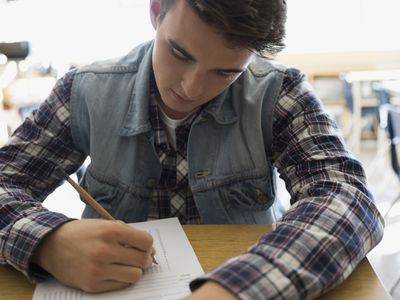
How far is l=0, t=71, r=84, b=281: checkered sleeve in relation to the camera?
0.75 metres

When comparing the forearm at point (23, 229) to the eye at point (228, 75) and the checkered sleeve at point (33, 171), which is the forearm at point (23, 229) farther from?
the eye at point (228, 75)

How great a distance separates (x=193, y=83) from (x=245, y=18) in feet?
0.48

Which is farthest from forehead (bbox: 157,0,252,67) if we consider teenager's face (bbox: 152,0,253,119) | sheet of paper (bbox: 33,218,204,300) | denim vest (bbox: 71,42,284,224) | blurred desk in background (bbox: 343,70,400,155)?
blurred desk in background (bbox: 343,70,400,155)

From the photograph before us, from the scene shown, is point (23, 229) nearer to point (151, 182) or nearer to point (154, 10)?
point (151, 182)

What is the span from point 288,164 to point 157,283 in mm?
410

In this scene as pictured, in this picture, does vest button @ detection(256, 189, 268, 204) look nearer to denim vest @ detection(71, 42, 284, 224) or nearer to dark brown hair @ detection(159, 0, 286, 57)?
denim vest @ detection(71, 42, 284, 224)

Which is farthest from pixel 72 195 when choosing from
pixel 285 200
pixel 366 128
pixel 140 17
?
pixel 366 128

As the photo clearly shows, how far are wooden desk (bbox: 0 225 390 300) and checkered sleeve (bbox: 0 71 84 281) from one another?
3 centimetres

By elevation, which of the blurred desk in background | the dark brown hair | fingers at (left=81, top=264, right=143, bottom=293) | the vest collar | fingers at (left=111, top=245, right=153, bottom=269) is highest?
the dark brown hair

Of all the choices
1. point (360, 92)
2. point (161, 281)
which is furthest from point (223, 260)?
point (360, 92)

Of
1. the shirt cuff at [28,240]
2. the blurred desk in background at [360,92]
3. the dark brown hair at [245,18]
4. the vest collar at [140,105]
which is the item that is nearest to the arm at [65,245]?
the shirt cuff at [28,240]

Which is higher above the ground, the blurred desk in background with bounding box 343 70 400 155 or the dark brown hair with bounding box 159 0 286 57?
the dark brown hair with bounding box 159 0 286 57

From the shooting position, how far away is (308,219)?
2.37ft

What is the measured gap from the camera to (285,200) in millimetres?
3350
